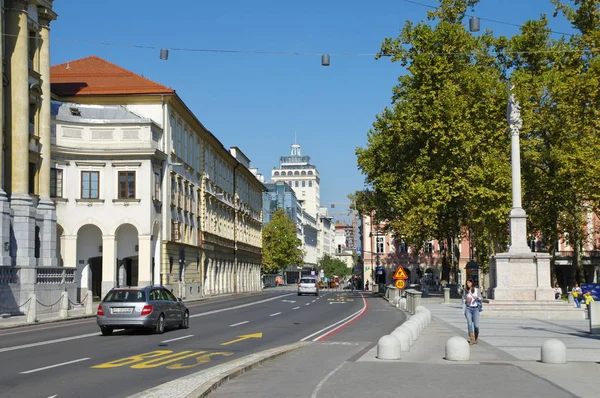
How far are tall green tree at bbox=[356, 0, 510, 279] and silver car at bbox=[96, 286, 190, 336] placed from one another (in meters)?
27.3

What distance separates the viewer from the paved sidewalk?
467 inches

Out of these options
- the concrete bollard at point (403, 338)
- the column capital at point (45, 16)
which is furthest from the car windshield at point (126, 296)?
the column capital at point (45, 16)

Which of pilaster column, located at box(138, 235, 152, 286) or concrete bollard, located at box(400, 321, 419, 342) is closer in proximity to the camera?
concrete bollard, located at box(400, 321, 419, 342)

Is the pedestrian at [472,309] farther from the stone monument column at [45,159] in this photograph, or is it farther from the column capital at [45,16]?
the column capital at [45,16]

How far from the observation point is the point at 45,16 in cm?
4681

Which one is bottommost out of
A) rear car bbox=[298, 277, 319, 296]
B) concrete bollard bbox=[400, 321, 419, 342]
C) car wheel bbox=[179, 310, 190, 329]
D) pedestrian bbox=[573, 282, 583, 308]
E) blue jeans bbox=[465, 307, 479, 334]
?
rear car bbox=[298, 277, 319, 296]

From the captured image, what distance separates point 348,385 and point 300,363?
3791 millimetres

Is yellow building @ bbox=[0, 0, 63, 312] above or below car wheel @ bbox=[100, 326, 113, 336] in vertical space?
above

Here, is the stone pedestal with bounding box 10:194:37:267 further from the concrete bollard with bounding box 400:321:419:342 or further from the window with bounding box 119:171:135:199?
the concrete bollard with bounding box 400:321:419:342

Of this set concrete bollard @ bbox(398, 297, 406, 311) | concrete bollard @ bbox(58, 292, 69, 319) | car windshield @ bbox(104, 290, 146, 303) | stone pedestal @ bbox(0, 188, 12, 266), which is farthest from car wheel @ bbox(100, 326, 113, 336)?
concrete bollard @ bbox(398, 297, 406, 311)

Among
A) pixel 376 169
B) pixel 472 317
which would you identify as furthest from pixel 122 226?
pixel 472 317

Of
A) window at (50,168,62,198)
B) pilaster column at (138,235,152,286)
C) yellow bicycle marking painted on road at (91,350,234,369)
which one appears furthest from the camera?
pilaster column at (138,235,152,286)

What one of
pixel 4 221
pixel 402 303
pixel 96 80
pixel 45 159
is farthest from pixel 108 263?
pixel 402 303

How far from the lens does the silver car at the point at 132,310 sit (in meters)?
24.1
